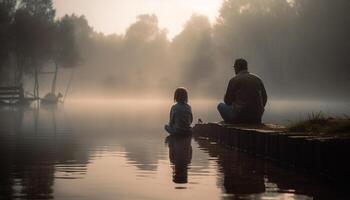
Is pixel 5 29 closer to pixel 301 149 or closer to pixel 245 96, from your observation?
pixel 245 96

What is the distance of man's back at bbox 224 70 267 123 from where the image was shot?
53.1ft

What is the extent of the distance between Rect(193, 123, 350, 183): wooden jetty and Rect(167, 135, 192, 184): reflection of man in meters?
1.38

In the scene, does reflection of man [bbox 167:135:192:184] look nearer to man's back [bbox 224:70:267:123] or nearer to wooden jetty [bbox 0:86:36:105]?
man's back [bbox 224:70:267:123]

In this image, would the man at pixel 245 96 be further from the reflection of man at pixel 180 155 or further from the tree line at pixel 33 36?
the tree line at pixel 33 36

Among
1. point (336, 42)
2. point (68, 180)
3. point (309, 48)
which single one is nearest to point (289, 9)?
point (309, 48)

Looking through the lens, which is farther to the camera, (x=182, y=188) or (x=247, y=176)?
(x=247, y=176)

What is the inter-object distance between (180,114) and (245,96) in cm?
253

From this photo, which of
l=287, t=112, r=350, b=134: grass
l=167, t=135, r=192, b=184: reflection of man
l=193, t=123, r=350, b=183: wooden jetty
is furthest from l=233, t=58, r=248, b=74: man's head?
l=287, t=112, r=350, b=134: grass

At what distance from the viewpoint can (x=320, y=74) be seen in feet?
238

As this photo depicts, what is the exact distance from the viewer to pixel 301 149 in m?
10.6

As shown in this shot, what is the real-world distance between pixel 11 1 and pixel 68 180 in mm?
59196

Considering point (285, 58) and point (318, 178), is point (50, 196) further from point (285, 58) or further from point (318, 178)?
point (285, 58)

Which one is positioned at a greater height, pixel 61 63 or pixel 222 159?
pixel 61 63

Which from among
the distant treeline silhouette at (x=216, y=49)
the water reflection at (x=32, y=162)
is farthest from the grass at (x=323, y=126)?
the distant treeline silhouette at (x=216, y=49)
